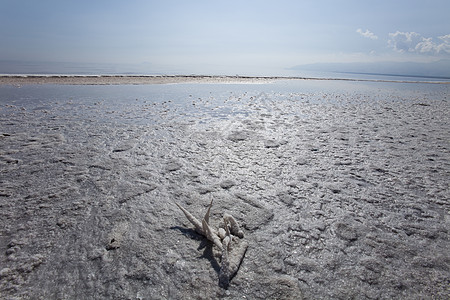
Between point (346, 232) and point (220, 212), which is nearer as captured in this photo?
point (346, 232)

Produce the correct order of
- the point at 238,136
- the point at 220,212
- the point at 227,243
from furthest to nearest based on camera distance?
1. the point at 238,136
2. the point at 220,212
3. the point at 227,243

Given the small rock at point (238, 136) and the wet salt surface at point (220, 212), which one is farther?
the small rock at point (238, 136)

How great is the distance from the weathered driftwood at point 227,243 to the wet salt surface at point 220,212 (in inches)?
3.1

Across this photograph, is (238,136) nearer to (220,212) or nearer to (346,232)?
(220,212)

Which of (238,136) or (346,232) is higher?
(238,136)

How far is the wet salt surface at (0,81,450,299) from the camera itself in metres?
2.00

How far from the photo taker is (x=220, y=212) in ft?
9.82

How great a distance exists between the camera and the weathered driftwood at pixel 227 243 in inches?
80.2

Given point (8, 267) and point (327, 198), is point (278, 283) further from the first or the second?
point (8, 267)

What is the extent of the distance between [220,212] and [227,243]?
0.75 meters

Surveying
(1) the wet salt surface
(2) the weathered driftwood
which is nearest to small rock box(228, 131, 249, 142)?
(1) the wet salt surface

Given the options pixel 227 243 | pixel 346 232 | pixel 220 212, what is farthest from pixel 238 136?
pixel 227 243

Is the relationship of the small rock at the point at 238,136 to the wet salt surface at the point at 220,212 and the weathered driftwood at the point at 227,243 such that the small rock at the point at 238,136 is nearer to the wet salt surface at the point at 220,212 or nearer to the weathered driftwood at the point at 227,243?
the wet salt surface at the point at 220,212

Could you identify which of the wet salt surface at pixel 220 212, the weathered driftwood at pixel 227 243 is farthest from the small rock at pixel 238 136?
the weathered driftwood at pixel 227 243
